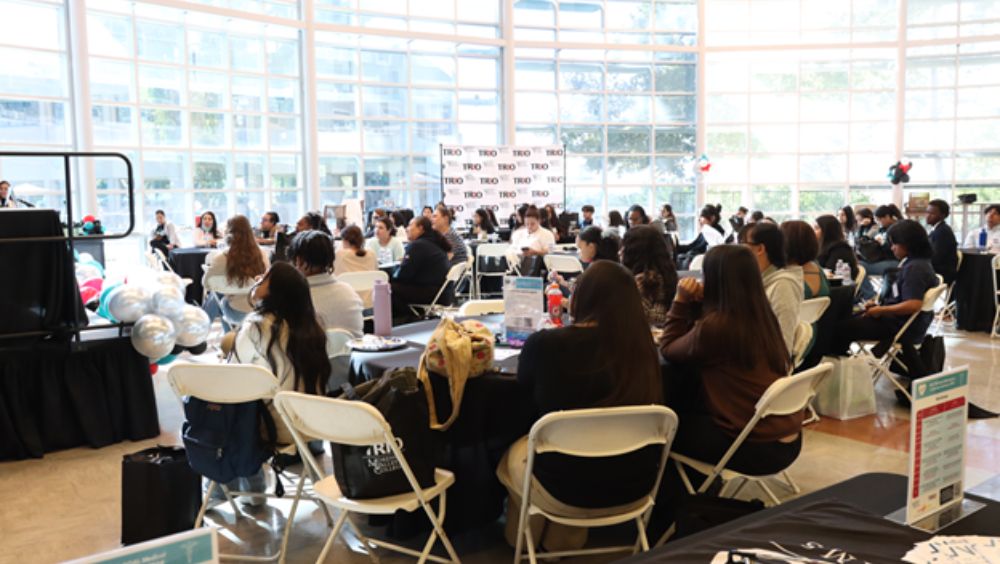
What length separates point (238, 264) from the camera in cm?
639

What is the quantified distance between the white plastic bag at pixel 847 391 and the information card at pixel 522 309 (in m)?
2.33

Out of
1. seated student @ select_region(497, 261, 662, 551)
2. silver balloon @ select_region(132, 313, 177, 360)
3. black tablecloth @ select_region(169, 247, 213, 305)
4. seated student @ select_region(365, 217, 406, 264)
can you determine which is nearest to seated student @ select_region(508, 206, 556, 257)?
seated student @ select_region(365, 217, 406, 264)

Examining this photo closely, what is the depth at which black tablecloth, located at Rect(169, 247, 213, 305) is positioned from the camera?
9.48 metres

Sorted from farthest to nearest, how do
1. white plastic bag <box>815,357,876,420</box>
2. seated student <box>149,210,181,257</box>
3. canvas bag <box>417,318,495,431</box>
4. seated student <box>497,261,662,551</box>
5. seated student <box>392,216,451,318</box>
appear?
seated student <box>149,210,181,257</box>, seated student <box>392,216,451,318</box>, white plastic bag <box>815,357,876,420</box>, canvas bag <box>417,318,495,431</box>, seated student <box>497,261,662,551</box>

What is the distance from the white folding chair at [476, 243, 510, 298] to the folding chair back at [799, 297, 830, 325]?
16.1ft

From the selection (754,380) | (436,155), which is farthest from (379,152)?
(754,380)

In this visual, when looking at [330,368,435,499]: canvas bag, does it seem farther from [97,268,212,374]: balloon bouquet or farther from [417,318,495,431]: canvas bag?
[97,268,212,374]: balloon bouquet

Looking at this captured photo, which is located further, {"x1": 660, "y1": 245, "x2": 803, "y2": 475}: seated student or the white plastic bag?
the white plastic bag

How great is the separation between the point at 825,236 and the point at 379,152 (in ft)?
32.4

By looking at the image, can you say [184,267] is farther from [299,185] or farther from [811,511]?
[811,511]

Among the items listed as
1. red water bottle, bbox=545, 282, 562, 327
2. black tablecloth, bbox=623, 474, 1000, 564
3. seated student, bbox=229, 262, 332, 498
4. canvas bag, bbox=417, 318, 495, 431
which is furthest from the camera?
red water bottle, bbox=545, 282, 562, 327

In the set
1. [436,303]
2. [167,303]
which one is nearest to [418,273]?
[436,303]

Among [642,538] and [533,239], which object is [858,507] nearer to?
[642,538]

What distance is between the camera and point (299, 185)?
14312 millimetres
